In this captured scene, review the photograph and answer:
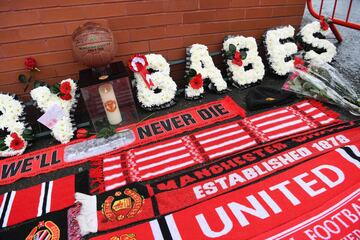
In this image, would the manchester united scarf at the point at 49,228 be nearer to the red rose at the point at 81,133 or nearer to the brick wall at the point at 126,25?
the red rose at the point at 81,133

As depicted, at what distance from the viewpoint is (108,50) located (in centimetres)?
243

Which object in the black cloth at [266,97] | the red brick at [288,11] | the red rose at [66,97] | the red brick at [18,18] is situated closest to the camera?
the red brick at [18,18]

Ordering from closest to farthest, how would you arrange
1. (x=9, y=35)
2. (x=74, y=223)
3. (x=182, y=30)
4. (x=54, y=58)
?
1. (x=74, y=223)
2. (x=9, y=35)
3. (x=54, y=58)
4. (x=182, y=30)

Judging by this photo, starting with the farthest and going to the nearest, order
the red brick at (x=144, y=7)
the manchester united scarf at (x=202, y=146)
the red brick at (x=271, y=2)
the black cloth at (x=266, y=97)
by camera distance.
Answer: the red brick at (x=271, y=2) < the black cloth at (x=266, y=97) < the red brick at (x=144, y=7) < the manchester united scarf at (x=202, y=146)

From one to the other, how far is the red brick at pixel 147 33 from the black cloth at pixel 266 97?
1.15 meters

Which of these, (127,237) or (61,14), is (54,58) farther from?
(127,237)

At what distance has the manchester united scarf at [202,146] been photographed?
7.27 feet

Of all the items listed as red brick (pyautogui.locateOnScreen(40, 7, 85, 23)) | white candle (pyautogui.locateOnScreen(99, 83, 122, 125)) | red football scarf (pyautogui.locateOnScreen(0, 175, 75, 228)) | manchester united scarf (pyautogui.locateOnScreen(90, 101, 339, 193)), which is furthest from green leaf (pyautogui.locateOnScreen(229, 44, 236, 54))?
red football scarf (pyautogui.locateOnScreen(0, 175, 75, 228))

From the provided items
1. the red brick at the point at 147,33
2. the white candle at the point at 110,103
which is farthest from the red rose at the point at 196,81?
the white candle at the point at 110,103

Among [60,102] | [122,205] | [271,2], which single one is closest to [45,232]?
[122,205]

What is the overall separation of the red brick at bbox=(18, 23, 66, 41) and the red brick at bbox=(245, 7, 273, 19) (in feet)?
6.64

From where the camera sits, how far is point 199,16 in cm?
309

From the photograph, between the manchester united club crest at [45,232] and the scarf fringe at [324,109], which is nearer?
the manchester united club crest at [45,232]

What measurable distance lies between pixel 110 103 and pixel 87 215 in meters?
1.11
